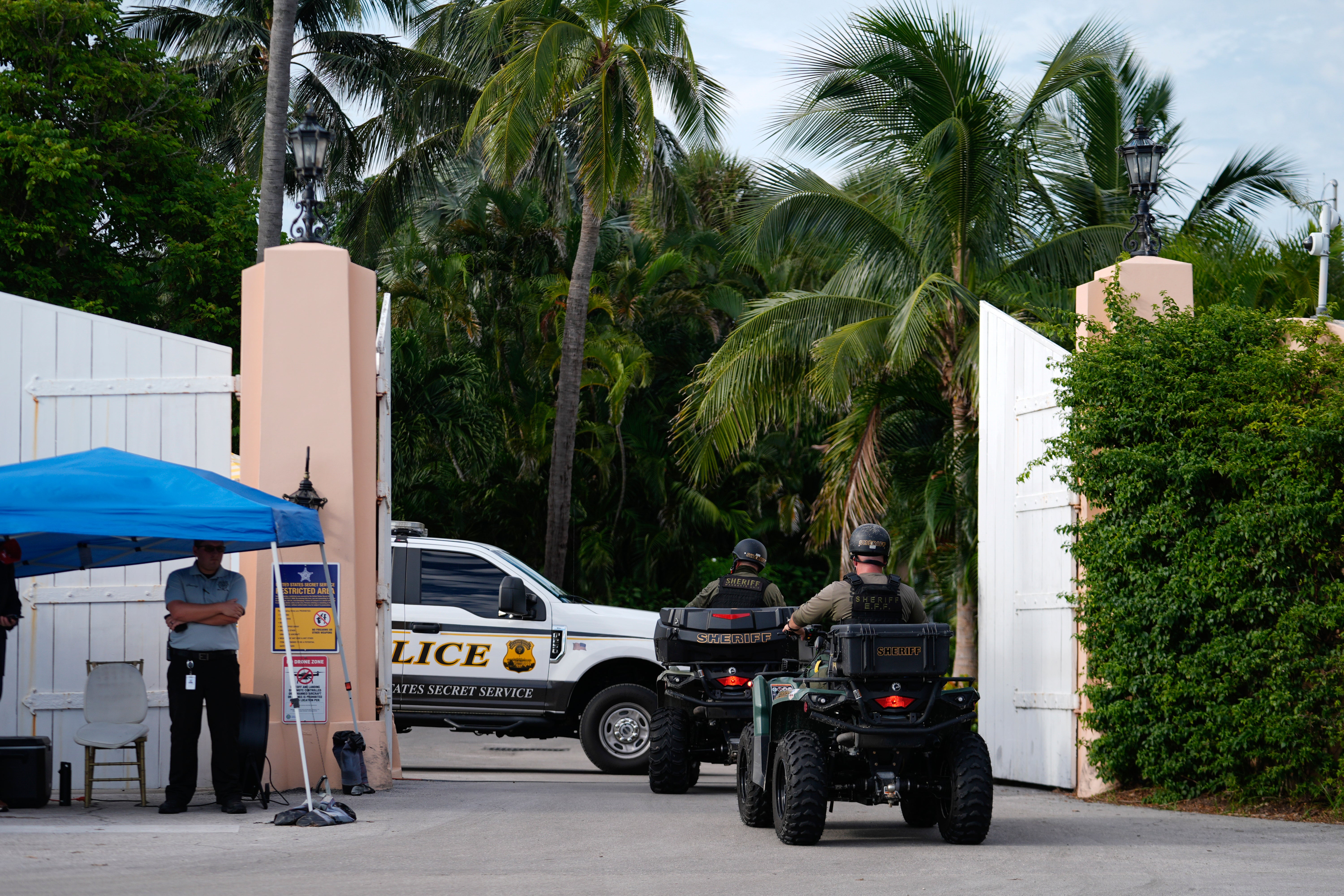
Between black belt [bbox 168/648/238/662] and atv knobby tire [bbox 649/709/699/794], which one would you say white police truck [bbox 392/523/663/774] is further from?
black belt [bbox 168/648/238/662]

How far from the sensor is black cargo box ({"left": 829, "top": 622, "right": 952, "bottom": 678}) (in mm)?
7520

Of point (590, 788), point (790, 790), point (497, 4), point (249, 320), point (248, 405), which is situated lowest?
point (590, 788)

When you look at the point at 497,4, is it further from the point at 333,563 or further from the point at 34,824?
the point at 34,824

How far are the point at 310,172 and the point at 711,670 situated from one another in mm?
5074

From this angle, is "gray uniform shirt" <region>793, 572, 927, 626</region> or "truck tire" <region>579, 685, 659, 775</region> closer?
"gray uniform shirt" <region>793, 572, 927, 626</region>

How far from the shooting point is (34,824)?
8.44 metres

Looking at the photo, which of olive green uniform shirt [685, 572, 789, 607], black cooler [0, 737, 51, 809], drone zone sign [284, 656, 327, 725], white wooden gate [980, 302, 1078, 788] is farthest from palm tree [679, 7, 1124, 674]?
black cooler [0, 737, 51, 809]

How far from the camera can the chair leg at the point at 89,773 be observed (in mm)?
9242

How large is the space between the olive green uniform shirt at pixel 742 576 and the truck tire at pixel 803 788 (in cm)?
274

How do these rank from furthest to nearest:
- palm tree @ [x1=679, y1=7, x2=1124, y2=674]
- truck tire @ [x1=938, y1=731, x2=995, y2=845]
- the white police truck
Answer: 1. palm tree @ [x1=679, y1=7, x2=1124, y2=674]
2. the white police truck
3. truck tire @ [x1=938, y1=731, x2=995, y2=845]

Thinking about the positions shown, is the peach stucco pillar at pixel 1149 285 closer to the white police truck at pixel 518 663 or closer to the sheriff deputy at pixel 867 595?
the sheriff deputy at pixel 867 595

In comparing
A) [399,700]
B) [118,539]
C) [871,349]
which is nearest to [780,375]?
[871,349]

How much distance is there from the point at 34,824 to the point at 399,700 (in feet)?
14.2

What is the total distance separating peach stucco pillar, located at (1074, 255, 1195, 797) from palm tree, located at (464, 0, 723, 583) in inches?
392
